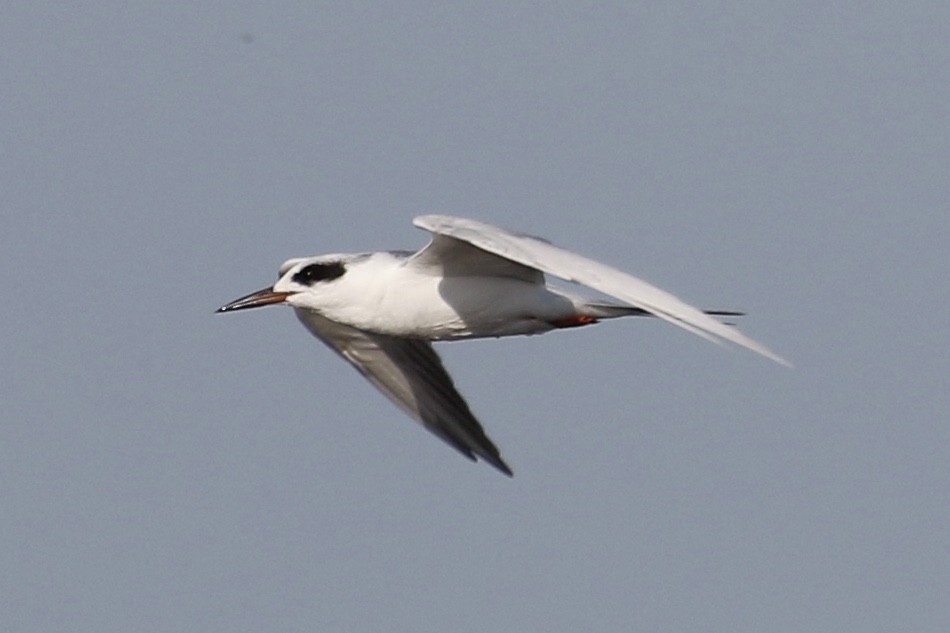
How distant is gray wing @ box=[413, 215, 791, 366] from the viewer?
9.16 meters

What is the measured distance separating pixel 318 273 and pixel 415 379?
2.21m

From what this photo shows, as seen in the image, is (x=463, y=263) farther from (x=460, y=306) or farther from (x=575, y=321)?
(x=575, y=321)

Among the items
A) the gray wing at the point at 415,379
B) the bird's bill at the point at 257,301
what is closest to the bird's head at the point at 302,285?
the bird's bill at the point at 257,301

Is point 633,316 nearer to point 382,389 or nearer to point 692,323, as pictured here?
point 382,389

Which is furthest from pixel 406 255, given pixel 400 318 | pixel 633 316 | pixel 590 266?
pixel 590 266

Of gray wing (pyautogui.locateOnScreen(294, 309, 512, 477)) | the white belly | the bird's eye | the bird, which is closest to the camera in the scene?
the bird

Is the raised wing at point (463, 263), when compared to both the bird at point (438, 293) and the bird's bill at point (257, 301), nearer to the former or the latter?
the bird at point (438, 293)

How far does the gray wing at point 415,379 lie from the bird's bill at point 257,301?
136cm

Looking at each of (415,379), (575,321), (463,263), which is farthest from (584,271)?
(415,379)

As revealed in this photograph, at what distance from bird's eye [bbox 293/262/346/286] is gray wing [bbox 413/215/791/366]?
1.34 metres

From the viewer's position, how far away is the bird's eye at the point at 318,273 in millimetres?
13117

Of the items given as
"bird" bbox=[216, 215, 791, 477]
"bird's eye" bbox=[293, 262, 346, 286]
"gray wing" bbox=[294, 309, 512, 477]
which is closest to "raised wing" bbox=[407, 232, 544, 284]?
"bird" bbox=[216, 215, 791, 477]

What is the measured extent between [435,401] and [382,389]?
499 mm

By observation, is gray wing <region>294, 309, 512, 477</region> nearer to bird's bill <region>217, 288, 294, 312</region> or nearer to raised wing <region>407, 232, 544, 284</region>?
bird's bill <region>217, 288, 294, 312</region>
